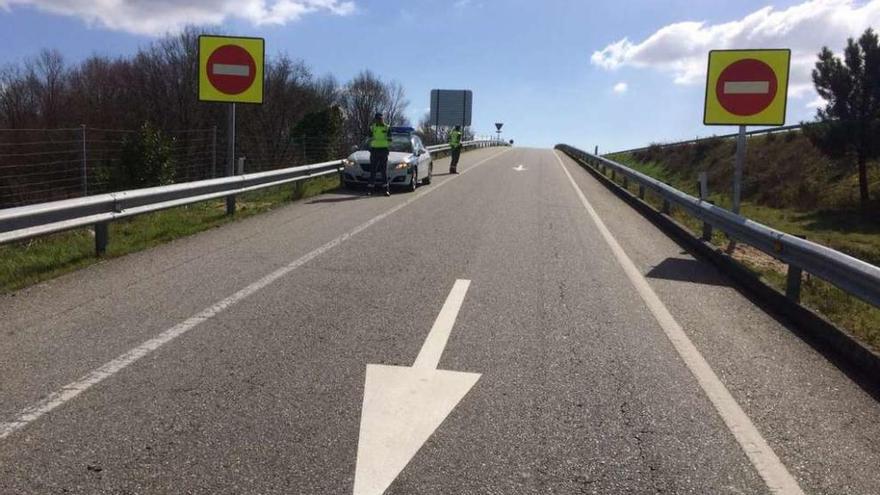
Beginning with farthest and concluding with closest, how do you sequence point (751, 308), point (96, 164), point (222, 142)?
point (222, 142)
point (96, 164)
point (751, 308)

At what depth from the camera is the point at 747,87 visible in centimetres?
1055

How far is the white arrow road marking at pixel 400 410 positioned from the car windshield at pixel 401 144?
552 inches

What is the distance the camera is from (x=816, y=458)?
3.59 meters

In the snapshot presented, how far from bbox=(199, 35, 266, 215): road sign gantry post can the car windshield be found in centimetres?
491

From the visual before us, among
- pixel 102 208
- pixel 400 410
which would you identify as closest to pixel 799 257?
pixel 400 410

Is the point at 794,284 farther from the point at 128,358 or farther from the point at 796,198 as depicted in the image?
the point at 796,198

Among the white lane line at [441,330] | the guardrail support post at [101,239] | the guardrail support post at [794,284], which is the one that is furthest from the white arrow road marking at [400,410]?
the guardrail support post at [101,239]

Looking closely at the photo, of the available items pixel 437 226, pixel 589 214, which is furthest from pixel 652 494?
pixel 589 214

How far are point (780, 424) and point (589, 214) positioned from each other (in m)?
10.1

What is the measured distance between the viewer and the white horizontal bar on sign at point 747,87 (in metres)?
10.5

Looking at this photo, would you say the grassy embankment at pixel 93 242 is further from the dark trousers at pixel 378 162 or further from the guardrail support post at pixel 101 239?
the dark trousers at pixel 378 162

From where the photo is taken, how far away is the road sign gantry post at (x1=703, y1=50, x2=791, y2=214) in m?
10.4

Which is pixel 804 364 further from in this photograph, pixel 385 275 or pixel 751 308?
pixel 385 275

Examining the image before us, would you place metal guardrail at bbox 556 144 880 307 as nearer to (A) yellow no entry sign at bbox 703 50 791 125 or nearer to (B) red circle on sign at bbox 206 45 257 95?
(A) yellow no entry sign at bbox 703 50 791 125
